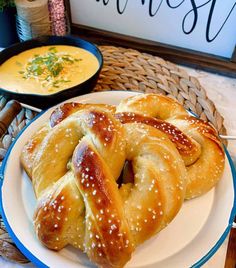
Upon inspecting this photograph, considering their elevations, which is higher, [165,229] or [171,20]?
[171,20]

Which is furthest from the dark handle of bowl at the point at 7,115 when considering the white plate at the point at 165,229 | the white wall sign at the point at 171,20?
the white wall sign at the point at 171,20

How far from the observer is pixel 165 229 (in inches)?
26.9

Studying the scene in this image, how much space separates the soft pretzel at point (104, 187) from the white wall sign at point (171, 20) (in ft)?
1.90

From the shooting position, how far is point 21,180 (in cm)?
76

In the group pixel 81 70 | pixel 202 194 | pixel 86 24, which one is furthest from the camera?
pixel 86 24

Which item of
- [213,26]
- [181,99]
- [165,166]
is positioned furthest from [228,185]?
[213,26]

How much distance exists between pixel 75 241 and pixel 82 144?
17 cm

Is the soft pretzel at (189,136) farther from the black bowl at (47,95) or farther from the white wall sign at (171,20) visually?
the white wall sign at (171,20)

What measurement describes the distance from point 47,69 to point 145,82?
0.30 m

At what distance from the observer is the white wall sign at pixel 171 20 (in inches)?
42.0

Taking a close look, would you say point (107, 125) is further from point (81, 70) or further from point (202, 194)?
point (81, 70)

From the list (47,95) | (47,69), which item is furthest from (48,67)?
(47,95)

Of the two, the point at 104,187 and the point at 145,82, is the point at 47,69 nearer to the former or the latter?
the point at 145,82

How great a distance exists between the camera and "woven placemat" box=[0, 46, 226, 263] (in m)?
0.94
